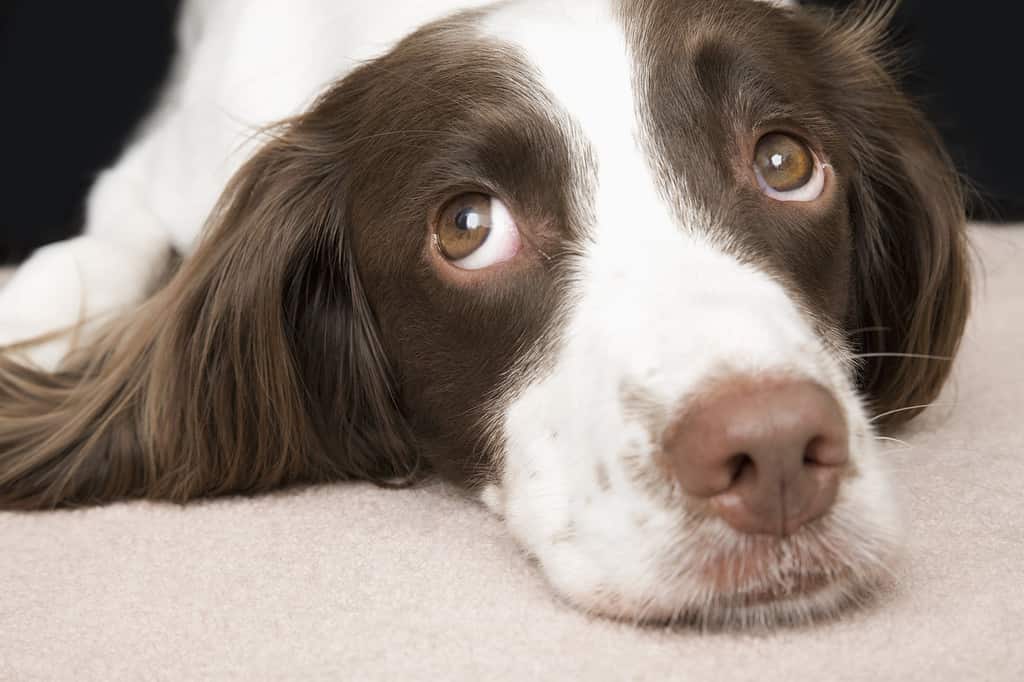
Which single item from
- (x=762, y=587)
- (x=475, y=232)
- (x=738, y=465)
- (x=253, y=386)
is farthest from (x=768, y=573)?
(x=253, y=386)

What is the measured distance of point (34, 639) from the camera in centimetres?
187

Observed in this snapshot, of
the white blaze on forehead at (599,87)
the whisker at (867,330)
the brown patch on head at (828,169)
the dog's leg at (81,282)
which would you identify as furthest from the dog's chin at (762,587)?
the dog's leg at (81,282)

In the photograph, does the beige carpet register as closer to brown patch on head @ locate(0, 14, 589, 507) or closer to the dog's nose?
brown patch on head @ locate(0, 14, 589, 507)

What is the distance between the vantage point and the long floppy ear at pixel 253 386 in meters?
2.44

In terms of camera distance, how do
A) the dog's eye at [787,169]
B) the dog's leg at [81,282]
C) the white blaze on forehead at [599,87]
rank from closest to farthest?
the white blaze on forehead at [599,87] < the dog's eye at [787,169] < the dog's leg at [81,282]

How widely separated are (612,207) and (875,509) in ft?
1.98

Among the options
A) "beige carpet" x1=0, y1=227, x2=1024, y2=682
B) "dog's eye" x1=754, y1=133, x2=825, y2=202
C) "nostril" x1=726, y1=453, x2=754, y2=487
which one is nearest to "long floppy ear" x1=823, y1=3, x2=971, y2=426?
"beige carpet" x1=0, y1=227, x2=1024, y2=682

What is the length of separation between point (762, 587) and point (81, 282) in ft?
6.45

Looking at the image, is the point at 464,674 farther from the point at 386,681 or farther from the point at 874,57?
the point at 874,57

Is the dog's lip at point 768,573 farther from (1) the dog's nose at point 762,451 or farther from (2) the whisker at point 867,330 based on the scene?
(2) the whisker at point 867,330

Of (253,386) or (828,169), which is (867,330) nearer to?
(828,169)

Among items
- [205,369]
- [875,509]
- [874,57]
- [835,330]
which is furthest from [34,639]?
[874,57]

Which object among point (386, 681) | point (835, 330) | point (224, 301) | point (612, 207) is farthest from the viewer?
point (224, 301)

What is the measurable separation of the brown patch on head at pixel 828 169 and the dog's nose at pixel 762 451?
42cm
